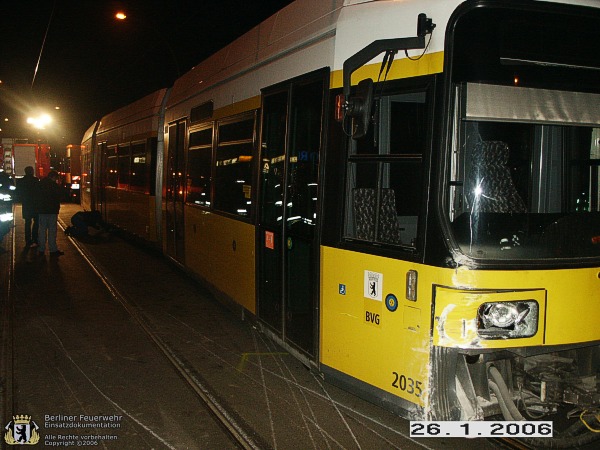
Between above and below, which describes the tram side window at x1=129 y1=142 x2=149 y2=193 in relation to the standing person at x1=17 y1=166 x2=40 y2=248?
Result: above

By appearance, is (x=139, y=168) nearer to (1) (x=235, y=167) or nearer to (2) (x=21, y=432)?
(1) (x=235, y=167)

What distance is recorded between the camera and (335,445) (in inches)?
177

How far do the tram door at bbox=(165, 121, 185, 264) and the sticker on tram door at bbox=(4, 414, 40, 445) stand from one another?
5.50 metres

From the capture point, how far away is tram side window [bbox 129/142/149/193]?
1345 centimetres

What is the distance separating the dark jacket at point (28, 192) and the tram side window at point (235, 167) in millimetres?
7361

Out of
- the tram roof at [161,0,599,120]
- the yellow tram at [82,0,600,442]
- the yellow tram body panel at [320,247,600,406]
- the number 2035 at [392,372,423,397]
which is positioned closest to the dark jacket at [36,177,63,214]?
the tram roof at [161,0,599,120]

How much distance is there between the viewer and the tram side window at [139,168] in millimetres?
13445

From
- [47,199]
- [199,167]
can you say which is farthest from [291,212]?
[47,199]

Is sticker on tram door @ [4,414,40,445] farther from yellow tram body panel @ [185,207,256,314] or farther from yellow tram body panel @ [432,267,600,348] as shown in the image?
yellow tram body panel @ [432,267,600,348]

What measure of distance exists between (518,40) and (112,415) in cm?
399

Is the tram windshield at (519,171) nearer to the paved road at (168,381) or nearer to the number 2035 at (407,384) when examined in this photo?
the number 2035 at (407,384)

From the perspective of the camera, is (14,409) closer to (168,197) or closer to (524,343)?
(524,343)

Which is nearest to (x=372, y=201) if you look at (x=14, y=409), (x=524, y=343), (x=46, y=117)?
(x=524, y=343)

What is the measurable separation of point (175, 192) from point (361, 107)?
6981 mm
